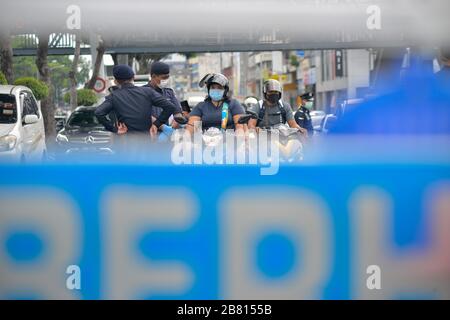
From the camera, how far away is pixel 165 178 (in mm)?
3982

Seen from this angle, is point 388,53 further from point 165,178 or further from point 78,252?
point 78,252

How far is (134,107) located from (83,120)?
34.0 feet

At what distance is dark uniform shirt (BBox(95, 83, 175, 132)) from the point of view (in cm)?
653

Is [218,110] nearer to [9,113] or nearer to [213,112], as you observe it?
[213,112]

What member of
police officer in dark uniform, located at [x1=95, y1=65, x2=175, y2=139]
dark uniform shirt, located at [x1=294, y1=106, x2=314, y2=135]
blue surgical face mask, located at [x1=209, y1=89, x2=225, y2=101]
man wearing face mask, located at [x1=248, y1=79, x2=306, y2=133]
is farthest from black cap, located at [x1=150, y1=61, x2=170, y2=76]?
dark uniform shirt, located at [x1=294, y1=106, x2=314, y2=135]

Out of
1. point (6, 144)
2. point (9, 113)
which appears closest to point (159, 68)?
point (6, 144)

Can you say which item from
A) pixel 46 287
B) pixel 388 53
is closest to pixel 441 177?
pixel 388 53

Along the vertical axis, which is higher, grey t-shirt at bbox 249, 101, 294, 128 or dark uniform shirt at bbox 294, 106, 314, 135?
grey t-shirt at bbox 249, 101, 294, 128

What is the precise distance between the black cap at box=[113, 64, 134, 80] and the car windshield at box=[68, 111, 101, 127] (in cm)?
940

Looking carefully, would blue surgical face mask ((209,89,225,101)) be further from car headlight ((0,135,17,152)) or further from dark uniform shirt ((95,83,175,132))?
car headlight ((0,135,17,152))

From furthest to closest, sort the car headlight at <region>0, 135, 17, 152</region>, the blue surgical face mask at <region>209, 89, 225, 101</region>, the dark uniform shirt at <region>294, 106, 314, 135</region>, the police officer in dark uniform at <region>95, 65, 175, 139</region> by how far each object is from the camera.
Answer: the dark uniform shirt at <region>294, 106, 314, 135</region> → the blue surgical face mask at <region>209, 89, 225, 101</region> → the police officer in dark uniform at <region>95, 65, 175, 139</region> → the car headlight at <region>0, 135, 17, 152</region>

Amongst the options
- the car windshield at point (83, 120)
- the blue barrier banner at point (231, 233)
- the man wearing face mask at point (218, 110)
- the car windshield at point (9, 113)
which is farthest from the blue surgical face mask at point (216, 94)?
the car windshield at point (83, 120)

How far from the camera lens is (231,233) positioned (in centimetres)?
396

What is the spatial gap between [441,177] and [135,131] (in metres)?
2.76
